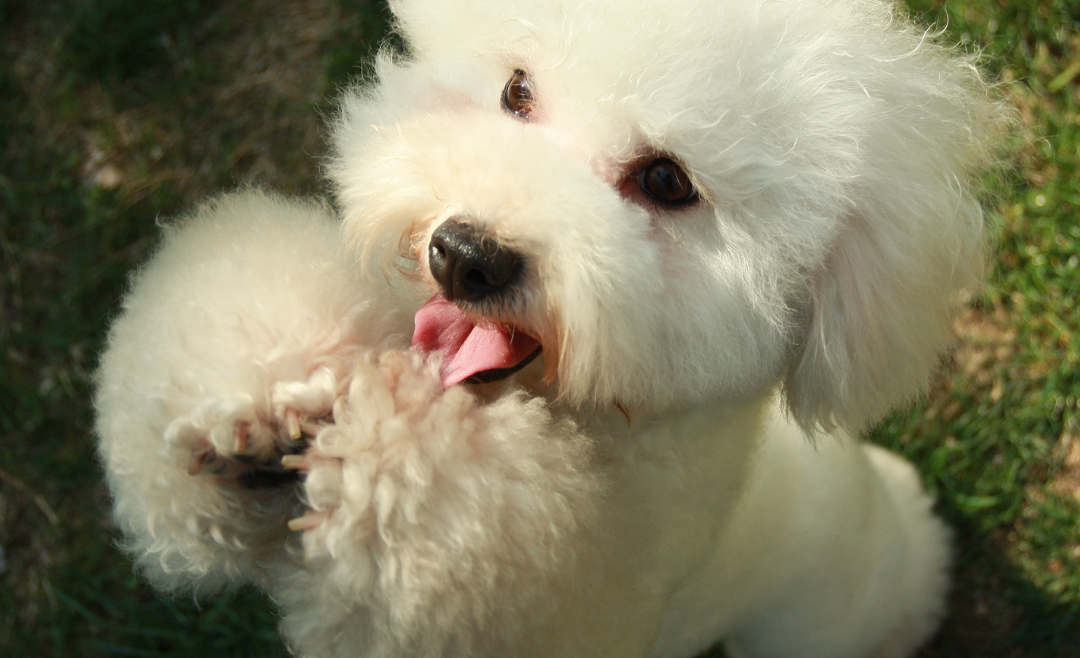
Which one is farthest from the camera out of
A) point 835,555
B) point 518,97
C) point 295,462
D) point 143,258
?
point 143,258

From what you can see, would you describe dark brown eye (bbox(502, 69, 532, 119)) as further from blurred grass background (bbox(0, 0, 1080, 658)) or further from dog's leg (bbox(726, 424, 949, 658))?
blurred grass background (bbox(0, 0, 1080, 658))

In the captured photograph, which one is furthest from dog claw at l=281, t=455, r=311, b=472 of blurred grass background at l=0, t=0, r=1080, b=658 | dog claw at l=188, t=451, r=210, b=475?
blurred grass background at l=0, t=0, r=1080, b=658

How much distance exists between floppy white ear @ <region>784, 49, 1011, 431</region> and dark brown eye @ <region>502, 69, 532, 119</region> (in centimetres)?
52

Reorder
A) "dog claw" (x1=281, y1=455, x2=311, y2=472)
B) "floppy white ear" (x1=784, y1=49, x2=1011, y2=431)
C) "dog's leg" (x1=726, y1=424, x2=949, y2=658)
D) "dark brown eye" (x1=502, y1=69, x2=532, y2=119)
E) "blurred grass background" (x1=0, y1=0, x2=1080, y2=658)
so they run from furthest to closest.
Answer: "blurred grass background" (x1=0, y1=0, x2=1080, y2=658)
"dog's leg" (x1=726, y1=424, x2=949, y2=658)
"dark brown eye" (x1=502, y1=69, x2=532, y2=119)
"floppy white ear" (x1=784, y1=49, x2=1011, y2=431)
"dog claw" (x1=281, y1=455, x2=311, y2=472)

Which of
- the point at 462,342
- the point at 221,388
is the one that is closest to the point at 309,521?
the point at 221,388

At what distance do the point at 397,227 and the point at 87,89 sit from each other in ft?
6.50

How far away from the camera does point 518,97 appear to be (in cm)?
121

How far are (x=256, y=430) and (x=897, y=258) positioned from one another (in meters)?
0.94

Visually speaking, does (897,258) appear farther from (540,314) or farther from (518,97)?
(518,97)

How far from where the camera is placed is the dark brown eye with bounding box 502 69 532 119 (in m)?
1.20

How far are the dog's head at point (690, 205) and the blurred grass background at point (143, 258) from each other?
1.28 meters

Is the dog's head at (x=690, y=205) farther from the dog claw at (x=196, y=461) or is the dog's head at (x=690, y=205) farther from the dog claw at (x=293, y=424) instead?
the dog claw at (x=196, y=461)

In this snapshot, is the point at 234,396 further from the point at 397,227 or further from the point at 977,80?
the point at 977,80

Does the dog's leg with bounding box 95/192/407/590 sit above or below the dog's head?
below
